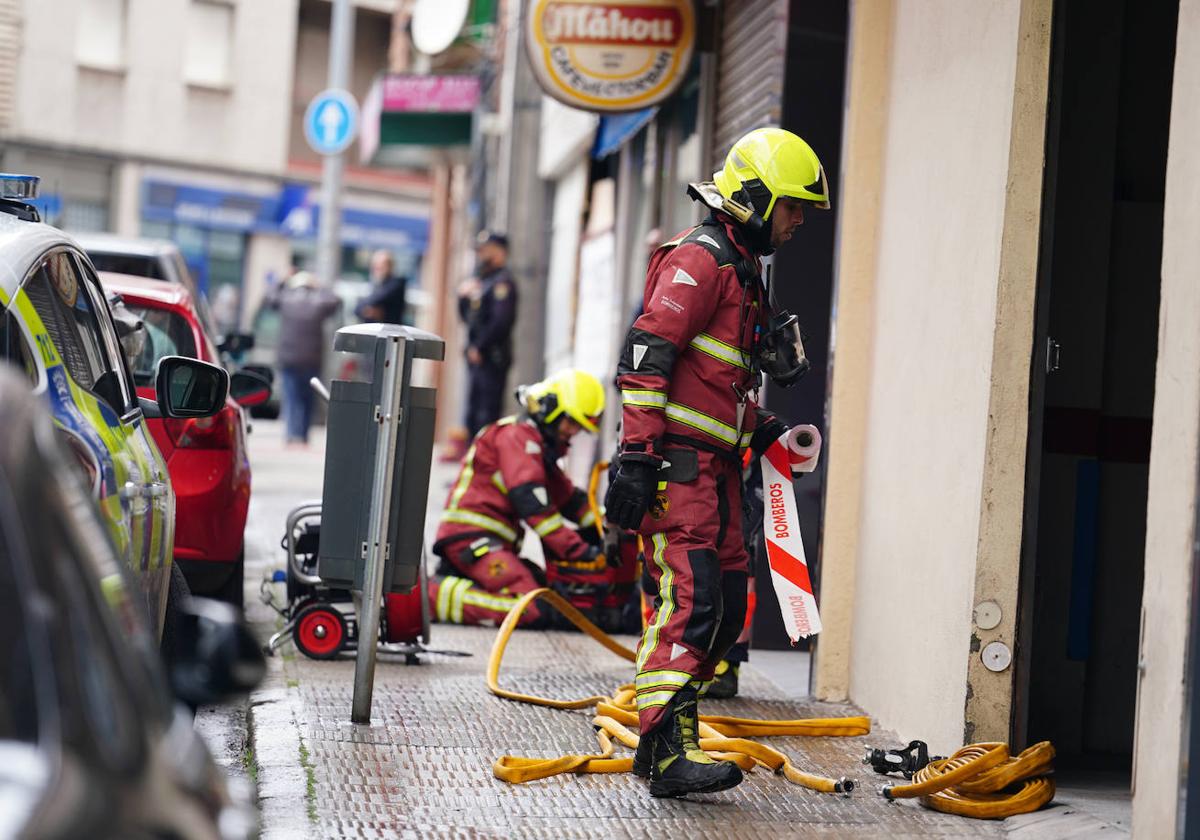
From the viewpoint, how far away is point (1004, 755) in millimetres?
5840

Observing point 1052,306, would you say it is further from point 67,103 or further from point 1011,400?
point 67,103

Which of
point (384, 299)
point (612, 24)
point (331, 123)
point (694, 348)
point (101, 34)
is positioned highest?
point (101, 34)

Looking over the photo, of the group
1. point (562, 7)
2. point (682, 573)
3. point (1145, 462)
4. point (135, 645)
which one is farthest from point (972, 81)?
point (562, 7)

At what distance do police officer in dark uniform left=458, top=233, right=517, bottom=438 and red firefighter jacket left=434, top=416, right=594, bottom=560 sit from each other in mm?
7144

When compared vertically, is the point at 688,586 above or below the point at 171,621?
above

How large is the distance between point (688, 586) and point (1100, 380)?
1.85 meters

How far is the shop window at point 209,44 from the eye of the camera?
3925cm

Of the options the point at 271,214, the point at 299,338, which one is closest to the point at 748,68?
the point at 299,338

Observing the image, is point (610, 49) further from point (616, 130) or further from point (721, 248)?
point (721, 248)

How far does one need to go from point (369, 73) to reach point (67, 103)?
8.45 meters

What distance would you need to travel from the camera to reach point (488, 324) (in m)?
16.6

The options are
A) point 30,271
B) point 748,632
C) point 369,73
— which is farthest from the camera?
point 369,73

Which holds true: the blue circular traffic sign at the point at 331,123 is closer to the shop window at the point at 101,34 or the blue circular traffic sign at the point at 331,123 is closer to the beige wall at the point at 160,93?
the beige wall at the point at 160,93

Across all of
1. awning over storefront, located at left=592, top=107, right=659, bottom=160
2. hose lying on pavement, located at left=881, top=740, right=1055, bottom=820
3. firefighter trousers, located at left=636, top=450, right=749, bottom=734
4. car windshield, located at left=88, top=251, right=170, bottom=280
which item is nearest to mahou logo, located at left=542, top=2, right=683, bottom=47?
awning over storefront, located at left=592, top=107, right=659, bottom=160
